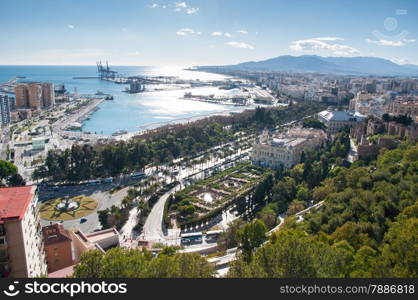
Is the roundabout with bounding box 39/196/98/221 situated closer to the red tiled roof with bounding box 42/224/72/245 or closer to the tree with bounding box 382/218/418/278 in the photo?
the red tiled roof with bounding box 42/224/72/245

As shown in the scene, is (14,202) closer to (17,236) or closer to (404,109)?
(17,236)

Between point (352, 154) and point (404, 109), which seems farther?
point (404, 109)

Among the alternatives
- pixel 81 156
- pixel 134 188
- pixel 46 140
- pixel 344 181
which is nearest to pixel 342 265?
pixel 344 181

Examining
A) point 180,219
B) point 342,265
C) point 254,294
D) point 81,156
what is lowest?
point 180,219

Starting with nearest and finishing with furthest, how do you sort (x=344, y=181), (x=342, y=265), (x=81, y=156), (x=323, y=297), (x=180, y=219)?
(x=323, y=297), (x=342, y=265), (x=344, y=181), (x=180, y=219), (x=81, y=156)

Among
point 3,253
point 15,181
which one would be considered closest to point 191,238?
point 3,253

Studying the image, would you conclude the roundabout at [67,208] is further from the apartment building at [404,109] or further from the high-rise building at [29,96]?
the high-rise building at [29,96]

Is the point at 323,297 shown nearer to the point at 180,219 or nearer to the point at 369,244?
the point at 369,244
